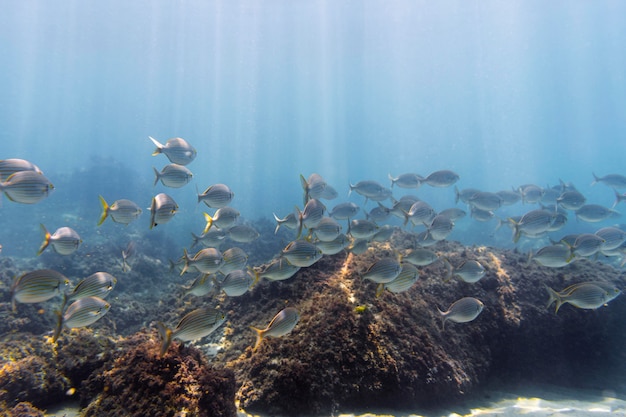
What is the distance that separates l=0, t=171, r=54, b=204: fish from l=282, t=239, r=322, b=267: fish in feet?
13.1

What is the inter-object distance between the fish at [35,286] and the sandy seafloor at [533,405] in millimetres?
1456

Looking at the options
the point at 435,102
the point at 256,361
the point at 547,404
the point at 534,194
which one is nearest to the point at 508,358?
the point at 547,404

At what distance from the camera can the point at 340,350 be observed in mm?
4297

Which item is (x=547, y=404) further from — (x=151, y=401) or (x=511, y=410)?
(x=151, y=401)

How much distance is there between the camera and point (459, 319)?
186 inches

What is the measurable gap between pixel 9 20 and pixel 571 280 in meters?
87.3

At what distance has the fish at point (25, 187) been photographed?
14.6 ft

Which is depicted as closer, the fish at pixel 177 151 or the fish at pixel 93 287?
the fish at pixel 93 287

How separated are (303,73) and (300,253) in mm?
93720

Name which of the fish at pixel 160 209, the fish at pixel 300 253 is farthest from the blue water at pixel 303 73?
the fish at pixel 300 253

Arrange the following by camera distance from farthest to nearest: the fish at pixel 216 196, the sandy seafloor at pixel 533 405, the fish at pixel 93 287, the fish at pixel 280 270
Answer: the fish at pixel 216 196, the fish at pixel 280 270, the sandy seafloor at pixel 533 405, the fish at pixel 93 287

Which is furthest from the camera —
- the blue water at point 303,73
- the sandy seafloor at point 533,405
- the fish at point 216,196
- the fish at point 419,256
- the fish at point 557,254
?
the blue water at point 303,73

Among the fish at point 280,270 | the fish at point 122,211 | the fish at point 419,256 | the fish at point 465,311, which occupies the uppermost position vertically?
the fish at point 122,211

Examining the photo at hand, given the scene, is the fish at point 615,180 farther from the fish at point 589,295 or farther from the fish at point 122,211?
the fish at point 122,211
